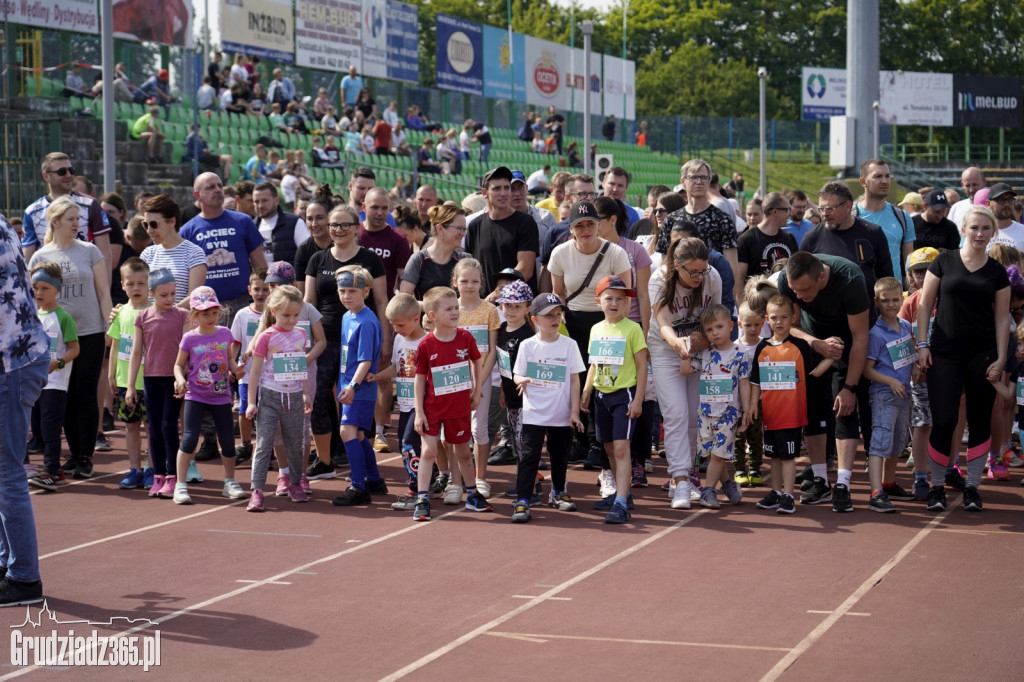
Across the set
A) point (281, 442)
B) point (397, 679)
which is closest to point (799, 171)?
point (281, 442)

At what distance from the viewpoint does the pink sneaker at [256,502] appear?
365 inches

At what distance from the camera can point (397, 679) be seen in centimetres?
568

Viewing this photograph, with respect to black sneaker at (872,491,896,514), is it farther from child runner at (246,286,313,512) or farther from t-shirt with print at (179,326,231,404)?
t-shirt with print at (179,326,231,404)

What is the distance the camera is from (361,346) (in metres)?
9.65

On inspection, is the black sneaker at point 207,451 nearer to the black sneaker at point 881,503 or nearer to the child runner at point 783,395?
the child runner at point 783,395

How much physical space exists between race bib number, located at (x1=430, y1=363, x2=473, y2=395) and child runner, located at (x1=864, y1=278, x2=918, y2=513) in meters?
2.77

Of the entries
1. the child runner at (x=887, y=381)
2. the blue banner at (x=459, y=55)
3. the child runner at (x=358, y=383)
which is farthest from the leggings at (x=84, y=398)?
the blue banner at (x=459, y=55)

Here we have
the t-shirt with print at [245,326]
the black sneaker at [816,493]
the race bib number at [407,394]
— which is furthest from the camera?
the t-shirt with print at [245,326]

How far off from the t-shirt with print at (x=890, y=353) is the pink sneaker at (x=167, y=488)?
5038 mm

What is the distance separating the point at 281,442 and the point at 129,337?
1.64 metres

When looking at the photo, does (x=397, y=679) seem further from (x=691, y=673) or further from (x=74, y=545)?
(x=74, y=545)

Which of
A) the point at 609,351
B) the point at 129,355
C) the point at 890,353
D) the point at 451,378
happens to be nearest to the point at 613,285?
the point at 609,351

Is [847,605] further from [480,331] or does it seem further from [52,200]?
[52,200]

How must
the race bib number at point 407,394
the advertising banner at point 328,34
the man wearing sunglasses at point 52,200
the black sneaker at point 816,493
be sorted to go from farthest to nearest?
1. the advertising banner at point 328,34
2. the man wearing sunglasses at point 52,200
3. the race bib number at point 407,394
4. the black sneaker at point 816,493
